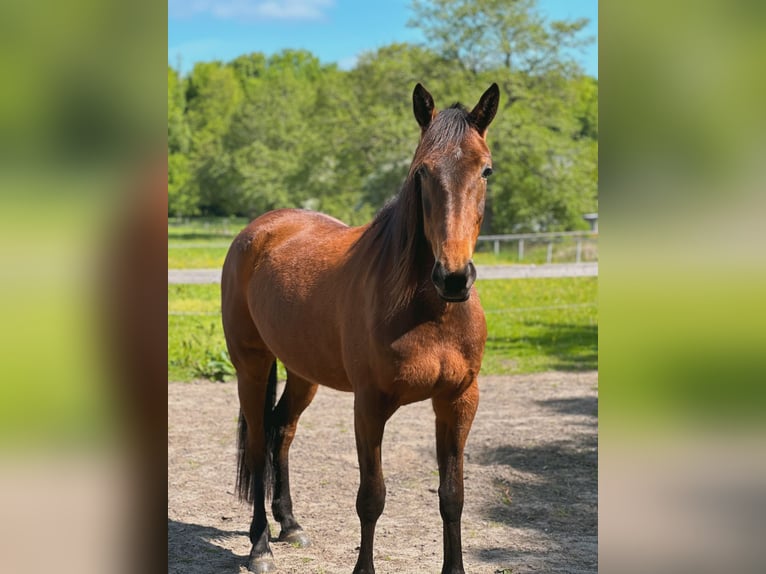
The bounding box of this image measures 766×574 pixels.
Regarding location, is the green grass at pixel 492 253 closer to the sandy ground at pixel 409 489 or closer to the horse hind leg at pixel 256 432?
the sandy ground at pixel 409 489

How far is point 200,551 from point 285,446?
762 millimetres

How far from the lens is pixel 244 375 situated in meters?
4.34

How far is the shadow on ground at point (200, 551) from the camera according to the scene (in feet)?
13.3

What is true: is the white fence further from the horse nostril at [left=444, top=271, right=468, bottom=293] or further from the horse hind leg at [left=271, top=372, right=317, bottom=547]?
the horse nostril at [left=444, top=271, right=468, bottom=293]

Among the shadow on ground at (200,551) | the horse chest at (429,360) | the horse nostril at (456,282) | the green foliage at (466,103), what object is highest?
the green foliage at (466,103)

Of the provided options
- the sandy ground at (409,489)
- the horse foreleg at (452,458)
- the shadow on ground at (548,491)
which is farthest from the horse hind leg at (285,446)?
the horse foreleg at (452,458)

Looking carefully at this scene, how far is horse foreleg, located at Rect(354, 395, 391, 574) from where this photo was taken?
3162mm

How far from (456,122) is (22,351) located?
2156 millimetres

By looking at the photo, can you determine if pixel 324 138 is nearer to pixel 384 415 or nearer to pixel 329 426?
pixel 329 426

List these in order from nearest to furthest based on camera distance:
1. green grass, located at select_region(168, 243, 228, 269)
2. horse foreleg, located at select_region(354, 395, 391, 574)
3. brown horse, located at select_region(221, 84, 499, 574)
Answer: brown horse, located at select_region(221, 84, 499, 574) < horse foreleg, located at select_region(354, 395, 391, 574) < green grass, located at select_region(168, 243, 228, 269)

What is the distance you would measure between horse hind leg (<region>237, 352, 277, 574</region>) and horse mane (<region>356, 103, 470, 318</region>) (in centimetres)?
141

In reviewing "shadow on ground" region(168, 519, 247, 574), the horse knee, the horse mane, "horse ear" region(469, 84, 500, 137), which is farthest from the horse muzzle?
"shadow on ground" region(168, 519, 247, 574)

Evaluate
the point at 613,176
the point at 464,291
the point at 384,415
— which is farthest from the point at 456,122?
the point at 613,176

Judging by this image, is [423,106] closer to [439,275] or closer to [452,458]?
[439,275]
